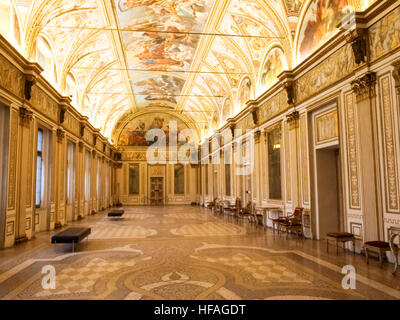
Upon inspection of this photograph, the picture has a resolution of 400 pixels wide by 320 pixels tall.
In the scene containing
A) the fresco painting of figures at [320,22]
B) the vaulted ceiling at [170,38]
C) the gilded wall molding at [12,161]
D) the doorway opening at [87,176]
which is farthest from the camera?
the doorway opening at [87,176]

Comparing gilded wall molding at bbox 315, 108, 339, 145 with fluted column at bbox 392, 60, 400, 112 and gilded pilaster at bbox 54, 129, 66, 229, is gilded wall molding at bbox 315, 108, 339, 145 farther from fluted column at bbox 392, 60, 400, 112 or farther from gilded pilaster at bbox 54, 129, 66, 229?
gilded pilaster at bbox 54, 129, 66, 229

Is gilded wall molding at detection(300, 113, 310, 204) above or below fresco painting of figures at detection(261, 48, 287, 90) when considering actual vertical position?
below

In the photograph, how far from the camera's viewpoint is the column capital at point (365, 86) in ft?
24.9

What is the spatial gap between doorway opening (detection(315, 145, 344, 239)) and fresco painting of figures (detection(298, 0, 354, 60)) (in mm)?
3525

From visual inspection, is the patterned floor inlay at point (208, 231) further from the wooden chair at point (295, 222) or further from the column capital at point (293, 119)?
the column capital at point (293, 119)

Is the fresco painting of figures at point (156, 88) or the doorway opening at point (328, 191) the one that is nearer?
the doorway opening at point (328, 191)

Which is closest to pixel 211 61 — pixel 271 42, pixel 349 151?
pixel 271 42

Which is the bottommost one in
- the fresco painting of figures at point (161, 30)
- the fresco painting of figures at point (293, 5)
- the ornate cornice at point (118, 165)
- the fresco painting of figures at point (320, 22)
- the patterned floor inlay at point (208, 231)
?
the patterned floor inlay at point (208, 231)

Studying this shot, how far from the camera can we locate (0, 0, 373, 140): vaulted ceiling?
10281mm

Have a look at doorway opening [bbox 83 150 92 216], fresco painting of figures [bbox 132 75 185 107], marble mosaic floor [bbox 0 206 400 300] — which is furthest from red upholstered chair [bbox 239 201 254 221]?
doorway opening [bbox 83 150 92 216]

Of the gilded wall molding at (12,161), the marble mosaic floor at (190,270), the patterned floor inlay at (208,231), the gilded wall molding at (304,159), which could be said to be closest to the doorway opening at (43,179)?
the marble mosaic floor at (190,270)

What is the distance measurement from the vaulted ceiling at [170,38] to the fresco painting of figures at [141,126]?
400 inches

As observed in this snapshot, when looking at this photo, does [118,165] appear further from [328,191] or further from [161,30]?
[328,191]

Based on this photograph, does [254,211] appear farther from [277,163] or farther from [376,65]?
[376,65]
